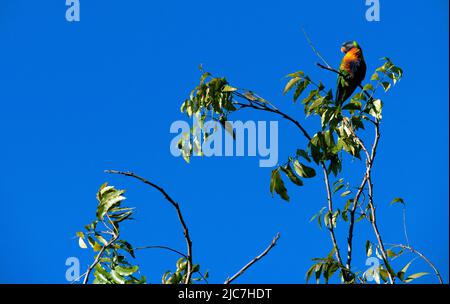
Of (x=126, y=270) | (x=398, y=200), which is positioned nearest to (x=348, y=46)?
(x=398, y=200)

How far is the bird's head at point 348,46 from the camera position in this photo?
186 inches

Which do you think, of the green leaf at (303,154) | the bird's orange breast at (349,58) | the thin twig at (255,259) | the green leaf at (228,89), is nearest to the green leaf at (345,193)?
the green leaf at (303,154)

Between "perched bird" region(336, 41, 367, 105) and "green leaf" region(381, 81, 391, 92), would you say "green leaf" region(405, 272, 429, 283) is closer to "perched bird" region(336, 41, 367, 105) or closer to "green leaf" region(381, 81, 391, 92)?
"green leaf" region(381, 81, 391, 92)

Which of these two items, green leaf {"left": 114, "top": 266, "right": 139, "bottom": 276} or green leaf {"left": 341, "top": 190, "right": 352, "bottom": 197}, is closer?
green leaf {"left": 114, "top": 266, "right": 139, "bottom": 276}

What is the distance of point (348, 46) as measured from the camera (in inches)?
189

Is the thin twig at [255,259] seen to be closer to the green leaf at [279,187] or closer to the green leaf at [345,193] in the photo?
the green leaf at [279,187]

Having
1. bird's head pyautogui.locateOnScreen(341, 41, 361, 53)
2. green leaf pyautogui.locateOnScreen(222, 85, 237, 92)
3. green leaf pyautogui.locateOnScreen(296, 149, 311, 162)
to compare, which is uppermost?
bird's head pyautogui.locateOnScreen(341, 41, 361, 53)

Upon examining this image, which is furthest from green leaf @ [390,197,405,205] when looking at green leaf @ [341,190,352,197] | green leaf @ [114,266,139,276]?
green leaf @ [114,266,139,276]

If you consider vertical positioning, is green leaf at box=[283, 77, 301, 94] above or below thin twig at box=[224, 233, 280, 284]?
above

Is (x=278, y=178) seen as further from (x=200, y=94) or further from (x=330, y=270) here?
(x=200, y=94)

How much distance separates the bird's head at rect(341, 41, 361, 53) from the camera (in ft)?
15.5

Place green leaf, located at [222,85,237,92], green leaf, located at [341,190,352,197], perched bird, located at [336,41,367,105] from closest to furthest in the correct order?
green leaf, located at [222,85,237,92] → green leaf, located at [341,190,352,197] → perched bird, located at [336,41,367,105]
